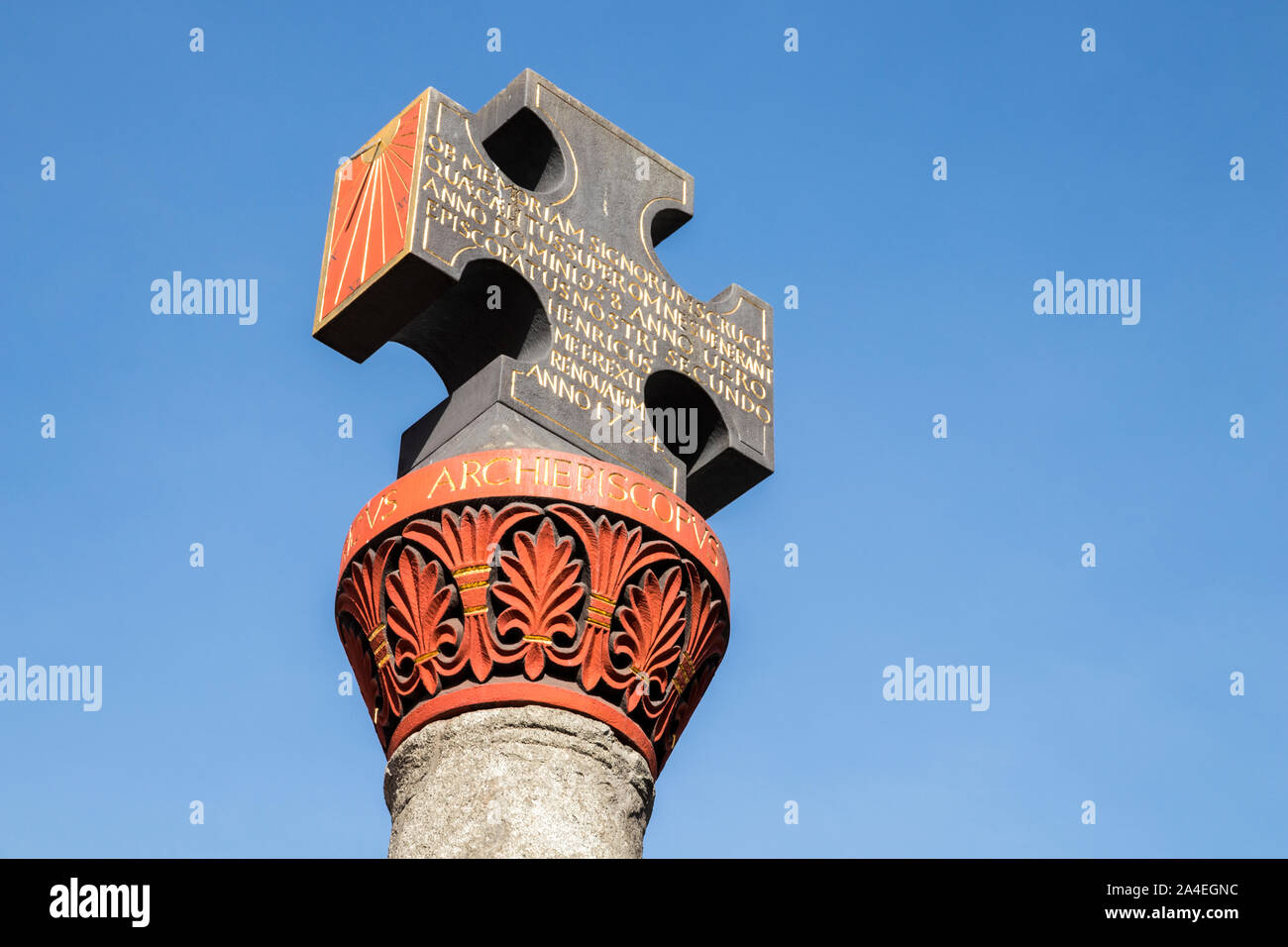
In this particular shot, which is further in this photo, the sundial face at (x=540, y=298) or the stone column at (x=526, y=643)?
the sundial face at (x=540, y=298)

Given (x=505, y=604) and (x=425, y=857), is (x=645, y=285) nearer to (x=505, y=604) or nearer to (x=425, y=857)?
(x=505, y=604)

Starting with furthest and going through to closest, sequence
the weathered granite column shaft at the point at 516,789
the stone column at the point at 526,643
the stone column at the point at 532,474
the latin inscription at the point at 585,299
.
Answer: the latin inscription at the point at 585,299, the stone column at the point at 532,474, the stone column at the point at 526,643, the weathered granite column shaft at the point at 516,789

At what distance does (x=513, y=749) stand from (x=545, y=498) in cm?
129

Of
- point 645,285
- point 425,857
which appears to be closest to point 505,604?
point 425,857

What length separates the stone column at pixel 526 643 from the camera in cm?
876

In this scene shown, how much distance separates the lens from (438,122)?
10.5 m

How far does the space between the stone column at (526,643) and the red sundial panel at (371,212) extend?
1283 mm

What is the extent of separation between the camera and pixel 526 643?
9078 millimetres

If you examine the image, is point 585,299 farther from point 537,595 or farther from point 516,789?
point 516,789

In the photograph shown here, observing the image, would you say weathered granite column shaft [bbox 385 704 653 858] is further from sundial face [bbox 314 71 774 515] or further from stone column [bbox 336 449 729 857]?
sundial face [bbox 314 71 774 515]

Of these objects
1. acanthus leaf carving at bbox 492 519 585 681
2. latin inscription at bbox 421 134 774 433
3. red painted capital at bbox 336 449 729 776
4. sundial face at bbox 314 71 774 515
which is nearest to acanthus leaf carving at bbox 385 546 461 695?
red painted capital at bbox 336 449 729 776

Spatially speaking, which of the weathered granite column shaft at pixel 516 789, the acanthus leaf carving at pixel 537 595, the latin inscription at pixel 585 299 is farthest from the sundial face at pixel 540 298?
the weathered granite column shaft at pixel 516 789

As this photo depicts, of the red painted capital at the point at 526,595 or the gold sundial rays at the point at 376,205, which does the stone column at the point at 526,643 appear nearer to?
the red painted capital at the point at 526,595

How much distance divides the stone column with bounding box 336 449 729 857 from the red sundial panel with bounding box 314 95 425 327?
50.5 inches
